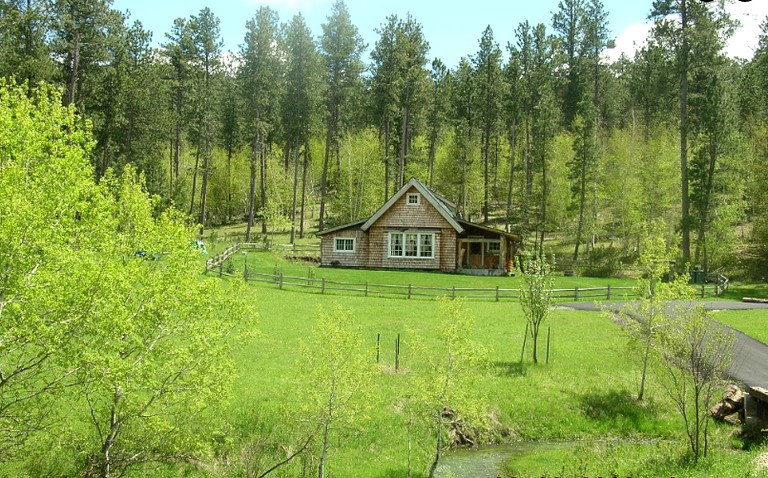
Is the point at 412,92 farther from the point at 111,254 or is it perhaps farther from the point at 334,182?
the point at 111,254

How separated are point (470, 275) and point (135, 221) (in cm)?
3268

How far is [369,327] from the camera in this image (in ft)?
82.3

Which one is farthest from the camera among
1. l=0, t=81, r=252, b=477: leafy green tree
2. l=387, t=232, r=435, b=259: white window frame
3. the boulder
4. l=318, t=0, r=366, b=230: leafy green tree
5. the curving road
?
l=318, t=0, r=366, b=230: leafy green tree

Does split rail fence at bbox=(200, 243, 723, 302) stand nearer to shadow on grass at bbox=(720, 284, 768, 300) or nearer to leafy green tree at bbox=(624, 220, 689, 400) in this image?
shadow on grass at bbox=(720, 284, 768, 300)

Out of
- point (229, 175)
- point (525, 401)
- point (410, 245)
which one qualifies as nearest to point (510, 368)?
point (525, 401)

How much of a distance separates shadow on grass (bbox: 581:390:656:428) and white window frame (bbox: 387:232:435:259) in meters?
26.3

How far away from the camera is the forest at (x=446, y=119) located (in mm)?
40219

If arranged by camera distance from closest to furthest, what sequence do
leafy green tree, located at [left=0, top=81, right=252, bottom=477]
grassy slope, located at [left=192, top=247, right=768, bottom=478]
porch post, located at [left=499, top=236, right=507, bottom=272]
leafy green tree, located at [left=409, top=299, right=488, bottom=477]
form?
leafy green tree, located at [left=0, top=81, right=252, bottom=477], leafy green tree, located at [left=409, top=299, right=488, bottom=477], grassy slope, located at [left=192, top=247, right=768, bottom=478], porch post, located at [left=499, top=236, right=507, bottom=272]

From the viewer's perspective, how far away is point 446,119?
62.5m

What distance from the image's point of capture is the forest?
40.2 m

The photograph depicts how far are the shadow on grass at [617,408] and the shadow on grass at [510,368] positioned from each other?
222cm

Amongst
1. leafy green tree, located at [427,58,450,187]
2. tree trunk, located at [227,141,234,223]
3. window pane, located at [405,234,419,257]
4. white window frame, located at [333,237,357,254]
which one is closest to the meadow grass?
window pane, located at [405,234,419,257]

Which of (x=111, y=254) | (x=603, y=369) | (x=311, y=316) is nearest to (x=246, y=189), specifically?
(x=311, y=316)

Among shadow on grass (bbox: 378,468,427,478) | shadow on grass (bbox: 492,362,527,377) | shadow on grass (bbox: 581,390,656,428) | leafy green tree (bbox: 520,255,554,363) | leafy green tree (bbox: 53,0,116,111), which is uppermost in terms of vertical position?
leafy green tree (bbox: 53,0,116,111)
